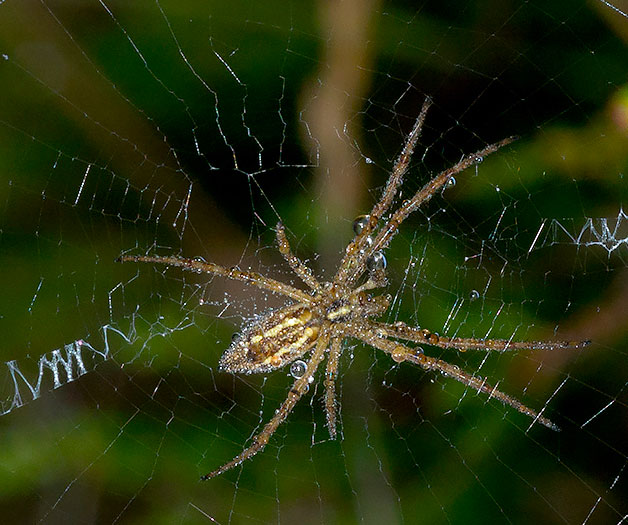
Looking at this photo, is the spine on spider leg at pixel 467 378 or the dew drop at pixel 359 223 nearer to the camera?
the spine on spider leg at pixel 467 378

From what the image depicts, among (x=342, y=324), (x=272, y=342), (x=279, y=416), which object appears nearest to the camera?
(x=272, y=342)

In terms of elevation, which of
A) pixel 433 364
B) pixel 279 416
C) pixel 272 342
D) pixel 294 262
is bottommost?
pixel 279 416

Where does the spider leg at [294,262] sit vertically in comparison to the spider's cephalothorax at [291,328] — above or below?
above

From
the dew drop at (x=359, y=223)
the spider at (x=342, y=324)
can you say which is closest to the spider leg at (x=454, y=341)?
the spider at (x=342, y=324)

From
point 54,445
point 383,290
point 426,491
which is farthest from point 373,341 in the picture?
point 54,445

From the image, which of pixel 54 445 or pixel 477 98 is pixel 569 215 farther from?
pixel 54 445

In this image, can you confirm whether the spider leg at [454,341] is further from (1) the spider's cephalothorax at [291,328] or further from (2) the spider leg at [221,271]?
(2) the spider leg at [221,271]

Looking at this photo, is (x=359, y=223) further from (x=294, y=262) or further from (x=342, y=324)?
(x=342, y=324)

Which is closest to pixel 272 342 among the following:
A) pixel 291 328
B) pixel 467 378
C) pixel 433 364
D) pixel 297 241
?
pixel 291 328
